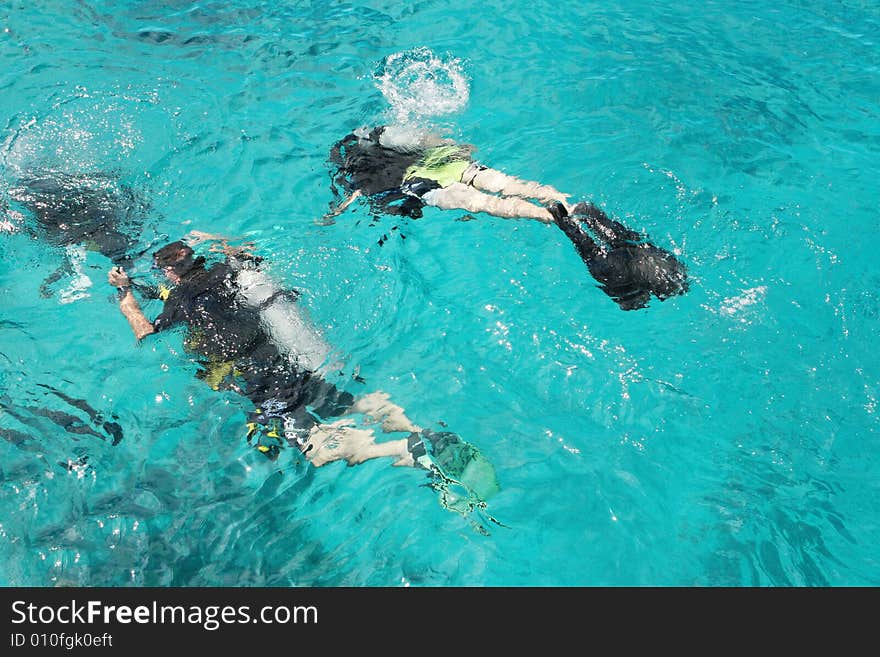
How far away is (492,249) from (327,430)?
2500 mm

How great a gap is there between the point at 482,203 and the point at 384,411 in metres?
2.22

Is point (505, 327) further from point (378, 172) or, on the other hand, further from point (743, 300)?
point (378, 172)

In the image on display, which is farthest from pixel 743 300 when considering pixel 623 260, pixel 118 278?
pixel 118 278

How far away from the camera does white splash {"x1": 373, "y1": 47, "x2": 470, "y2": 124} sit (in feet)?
26.7

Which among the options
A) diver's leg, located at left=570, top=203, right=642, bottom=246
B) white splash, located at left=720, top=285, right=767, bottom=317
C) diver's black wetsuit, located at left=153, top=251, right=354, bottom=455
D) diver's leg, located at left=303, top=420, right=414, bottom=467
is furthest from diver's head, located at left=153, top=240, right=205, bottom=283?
white splash, located at left=720, top=285, right=767, bottom=317

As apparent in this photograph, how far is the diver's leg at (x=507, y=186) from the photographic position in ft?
18.3

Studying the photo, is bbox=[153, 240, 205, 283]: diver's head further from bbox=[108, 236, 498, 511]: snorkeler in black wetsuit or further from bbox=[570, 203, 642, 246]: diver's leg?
bbox=[570, 203, 642, 246]: diver's leg

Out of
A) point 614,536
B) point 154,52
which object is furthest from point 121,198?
point 614,536

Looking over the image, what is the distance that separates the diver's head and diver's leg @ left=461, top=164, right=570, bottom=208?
2.64 meters

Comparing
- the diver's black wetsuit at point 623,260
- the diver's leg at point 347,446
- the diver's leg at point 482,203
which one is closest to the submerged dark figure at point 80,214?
the diver's leg at point 347,446

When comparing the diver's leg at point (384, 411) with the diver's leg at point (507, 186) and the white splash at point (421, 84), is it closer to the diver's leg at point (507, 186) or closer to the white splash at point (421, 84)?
the diver's leg at point (507, 186)

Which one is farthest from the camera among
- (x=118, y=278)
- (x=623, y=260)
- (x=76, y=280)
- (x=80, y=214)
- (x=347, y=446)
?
(x=80, y=214)

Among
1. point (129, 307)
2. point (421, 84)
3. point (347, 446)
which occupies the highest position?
point (421, 84)

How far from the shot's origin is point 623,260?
205 inches
